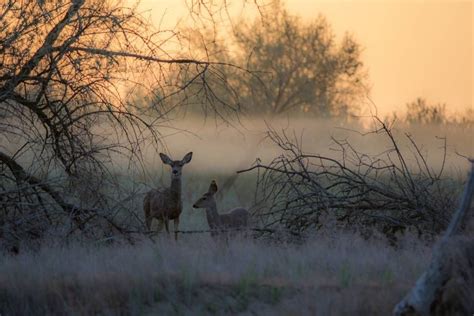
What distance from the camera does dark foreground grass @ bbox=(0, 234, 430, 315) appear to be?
10172 millimetres

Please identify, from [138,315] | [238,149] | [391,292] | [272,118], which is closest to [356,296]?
[391,292]

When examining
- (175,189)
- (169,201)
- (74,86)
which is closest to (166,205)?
(169,201)

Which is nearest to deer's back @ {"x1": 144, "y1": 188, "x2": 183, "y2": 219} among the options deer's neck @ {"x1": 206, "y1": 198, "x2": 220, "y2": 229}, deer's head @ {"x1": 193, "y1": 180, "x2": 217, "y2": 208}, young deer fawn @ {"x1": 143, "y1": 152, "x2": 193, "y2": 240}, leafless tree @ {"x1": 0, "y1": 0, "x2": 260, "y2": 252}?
young deer fawn @ {"x1": 143, "y1": 152, "x2": 193, "y2": 240}

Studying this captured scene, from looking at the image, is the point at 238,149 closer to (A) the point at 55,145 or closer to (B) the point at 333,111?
(B) the point at 333,111

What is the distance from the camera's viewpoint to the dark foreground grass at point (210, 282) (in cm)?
1017

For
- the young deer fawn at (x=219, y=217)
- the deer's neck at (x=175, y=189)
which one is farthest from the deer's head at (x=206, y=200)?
the deer's neck at (x=175, y=189)

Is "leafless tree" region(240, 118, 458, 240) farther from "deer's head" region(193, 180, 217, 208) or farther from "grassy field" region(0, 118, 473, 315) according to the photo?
"deer's head" region(193, 180, 217, 208)

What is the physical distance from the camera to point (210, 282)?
10.6 m

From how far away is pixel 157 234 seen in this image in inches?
585

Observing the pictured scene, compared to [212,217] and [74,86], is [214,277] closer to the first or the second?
[74,86]

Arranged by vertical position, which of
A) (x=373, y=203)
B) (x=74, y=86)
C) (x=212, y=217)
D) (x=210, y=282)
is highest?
(x=74, y=86)

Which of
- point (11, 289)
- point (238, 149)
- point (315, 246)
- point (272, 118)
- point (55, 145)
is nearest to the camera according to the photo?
point (11, 289)

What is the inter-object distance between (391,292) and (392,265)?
3.38ft

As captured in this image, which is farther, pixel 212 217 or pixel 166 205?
pixel 166 205
